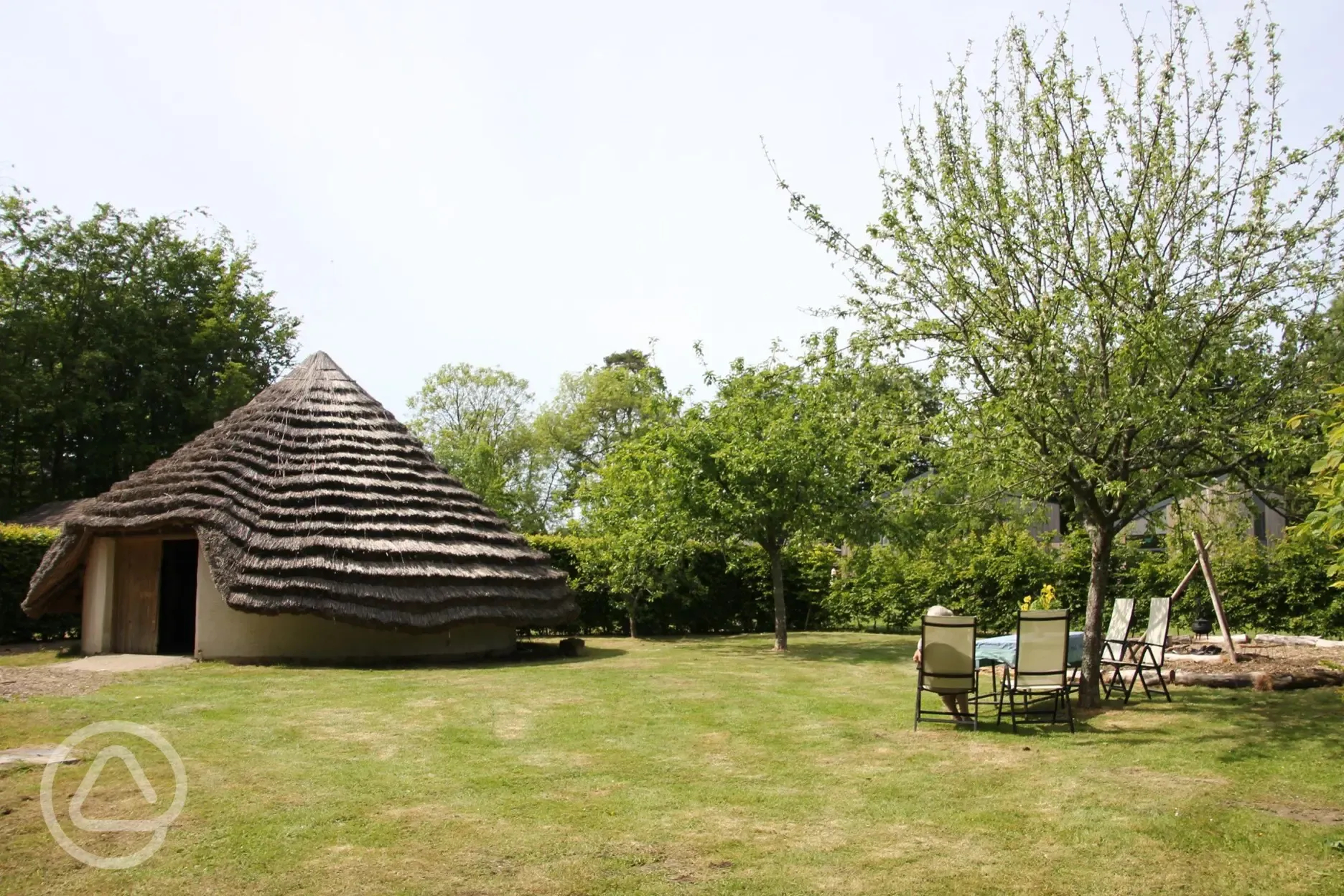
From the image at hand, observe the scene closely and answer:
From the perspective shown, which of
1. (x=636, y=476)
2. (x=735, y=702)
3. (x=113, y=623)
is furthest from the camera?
(x=636, y=476)

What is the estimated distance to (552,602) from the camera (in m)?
17.2

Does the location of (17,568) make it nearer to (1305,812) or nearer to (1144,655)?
(1144,655)

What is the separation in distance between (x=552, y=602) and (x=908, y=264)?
9.45 meters

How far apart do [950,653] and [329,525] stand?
977 cm

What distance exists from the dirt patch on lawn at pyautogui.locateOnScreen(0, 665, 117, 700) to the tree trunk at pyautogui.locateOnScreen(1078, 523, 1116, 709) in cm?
1026

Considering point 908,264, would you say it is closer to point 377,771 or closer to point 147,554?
point 377,771

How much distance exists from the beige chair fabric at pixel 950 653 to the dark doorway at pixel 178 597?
13970 millimetres

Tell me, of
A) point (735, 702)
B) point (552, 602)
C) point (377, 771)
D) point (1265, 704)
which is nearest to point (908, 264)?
point (735, 702)

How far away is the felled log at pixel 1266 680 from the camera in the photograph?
438 inches

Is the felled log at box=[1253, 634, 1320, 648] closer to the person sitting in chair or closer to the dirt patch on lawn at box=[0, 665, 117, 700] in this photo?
the person sitting in chair

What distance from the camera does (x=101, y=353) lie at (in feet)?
98.2

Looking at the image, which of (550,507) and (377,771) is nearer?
(377,771)

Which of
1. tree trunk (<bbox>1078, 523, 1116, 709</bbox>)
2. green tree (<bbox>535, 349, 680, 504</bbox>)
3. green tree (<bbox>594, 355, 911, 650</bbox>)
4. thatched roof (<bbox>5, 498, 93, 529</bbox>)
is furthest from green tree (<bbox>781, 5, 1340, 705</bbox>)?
green tree (<bbox>535, 349, 680, 504</bbox>)

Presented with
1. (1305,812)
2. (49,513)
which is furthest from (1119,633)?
(49,513)
